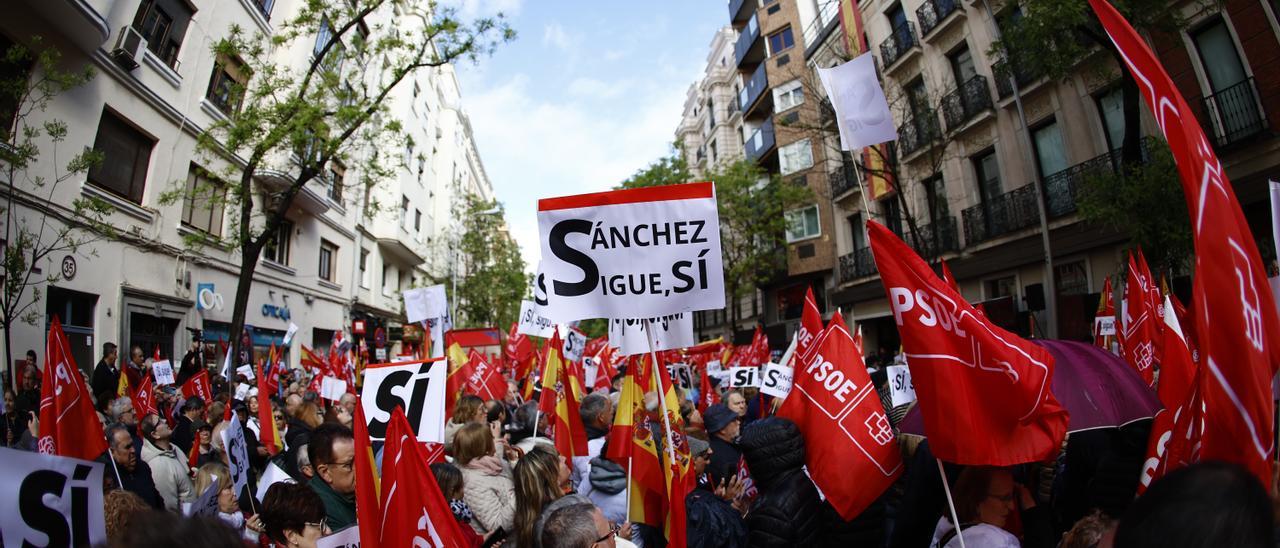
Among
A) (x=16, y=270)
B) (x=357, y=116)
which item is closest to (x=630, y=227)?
(x=16, y=270)

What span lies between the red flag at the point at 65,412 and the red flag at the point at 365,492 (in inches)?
98.2

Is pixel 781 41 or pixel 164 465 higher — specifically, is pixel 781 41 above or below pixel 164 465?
above

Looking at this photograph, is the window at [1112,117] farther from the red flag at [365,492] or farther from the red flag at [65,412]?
the red flag at [65,412]

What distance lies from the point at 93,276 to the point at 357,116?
5.53 m

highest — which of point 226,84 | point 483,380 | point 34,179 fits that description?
point 226,84

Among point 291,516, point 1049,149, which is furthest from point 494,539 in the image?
point 1049,149

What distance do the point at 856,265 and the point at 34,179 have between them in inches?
893

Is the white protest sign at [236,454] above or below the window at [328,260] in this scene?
below

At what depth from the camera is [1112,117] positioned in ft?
47.7

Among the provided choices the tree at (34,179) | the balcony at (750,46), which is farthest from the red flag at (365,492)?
the balcony at (750,46)

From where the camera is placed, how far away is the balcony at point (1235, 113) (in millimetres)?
11352

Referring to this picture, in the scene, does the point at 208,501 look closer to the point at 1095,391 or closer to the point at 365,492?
the point at 365,492

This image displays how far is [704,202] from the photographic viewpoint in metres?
3.86

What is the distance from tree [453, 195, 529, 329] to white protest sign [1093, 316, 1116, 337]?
3120 cm
